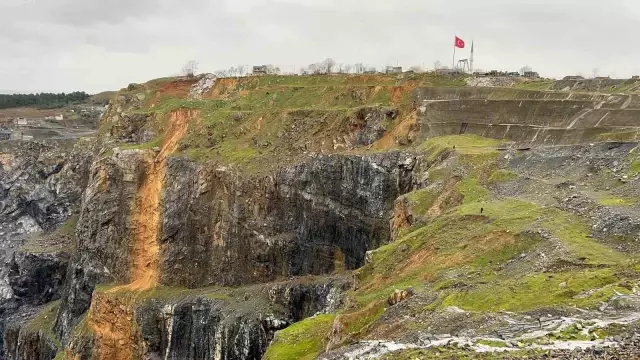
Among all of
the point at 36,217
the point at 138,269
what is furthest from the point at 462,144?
the point at 36,217

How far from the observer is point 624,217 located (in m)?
19.7

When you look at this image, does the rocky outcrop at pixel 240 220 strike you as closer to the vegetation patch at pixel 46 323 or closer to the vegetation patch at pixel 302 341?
the vegetation patch at pixel 46 323

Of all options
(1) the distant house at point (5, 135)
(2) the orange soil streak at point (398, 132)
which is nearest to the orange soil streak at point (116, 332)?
(2) the orange soil streak at point (398, 132)

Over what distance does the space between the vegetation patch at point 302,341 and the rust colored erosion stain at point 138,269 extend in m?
25.6

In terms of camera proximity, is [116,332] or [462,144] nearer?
[462,144]

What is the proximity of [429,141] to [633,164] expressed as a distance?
59.0ft

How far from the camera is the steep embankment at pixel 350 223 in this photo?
1630 cm

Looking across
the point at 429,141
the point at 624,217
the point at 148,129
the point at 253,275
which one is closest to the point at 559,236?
the point at 624,217

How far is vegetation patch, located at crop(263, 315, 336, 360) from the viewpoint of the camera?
20.9 metres

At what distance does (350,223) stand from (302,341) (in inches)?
798

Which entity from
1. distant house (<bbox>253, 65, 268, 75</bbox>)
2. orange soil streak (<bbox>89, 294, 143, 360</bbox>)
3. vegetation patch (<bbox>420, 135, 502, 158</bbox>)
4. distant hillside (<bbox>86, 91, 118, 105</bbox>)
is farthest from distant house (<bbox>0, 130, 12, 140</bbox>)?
vegetation patch (<bbox>420, 135, 502, 158</bbox>)

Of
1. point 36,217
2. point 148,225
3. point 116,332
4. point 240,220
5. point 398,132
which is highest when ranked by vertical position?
point 398,132

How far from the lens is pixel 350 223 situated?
137 ft

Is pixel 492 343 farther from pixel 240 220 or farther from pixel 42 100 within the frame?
pixel 42 100
